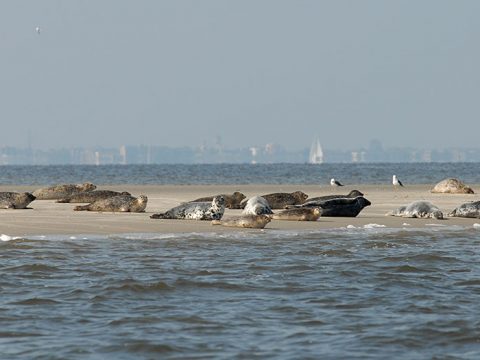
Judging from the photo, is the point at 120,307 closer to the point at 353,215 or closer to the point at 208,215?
the point at 208,215

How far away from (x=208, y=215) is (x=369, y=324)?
30.5 feet

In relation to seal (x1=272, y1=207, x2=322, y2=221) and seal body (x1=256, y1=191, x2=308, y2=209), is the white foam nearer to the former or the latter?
seal (x1=272, y1=207, x2=322, y2=221)

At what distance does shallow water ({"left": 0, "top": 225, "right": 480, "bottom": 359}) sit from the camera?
26.0 ft

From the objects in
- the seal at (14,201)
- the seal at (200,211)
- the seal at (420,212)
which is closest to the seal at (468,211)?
the seal at (420,212)

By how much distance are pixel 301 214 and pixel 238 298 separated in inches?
317

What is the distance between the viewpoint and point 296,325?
8.66 metres

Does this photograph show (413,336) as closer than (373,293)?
Yes

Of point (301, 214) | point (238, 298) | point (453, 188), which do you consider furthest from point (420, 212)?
point (453, 188)

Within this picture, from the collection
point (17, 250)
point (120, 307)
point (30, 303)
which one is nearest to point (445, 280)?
point (120, 307)

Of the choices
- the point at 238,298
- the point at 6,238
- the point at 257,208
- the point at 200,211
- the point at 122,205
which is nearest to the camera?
the point at 238,298

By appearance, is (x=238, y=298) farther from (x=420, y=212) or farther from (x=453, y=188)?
(x=453, y=188)

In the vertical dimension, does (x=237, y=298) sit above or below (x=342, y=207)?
below

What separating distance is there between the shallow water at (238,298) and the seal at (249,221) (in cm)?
151

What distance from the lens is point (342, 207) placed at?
750 inches
